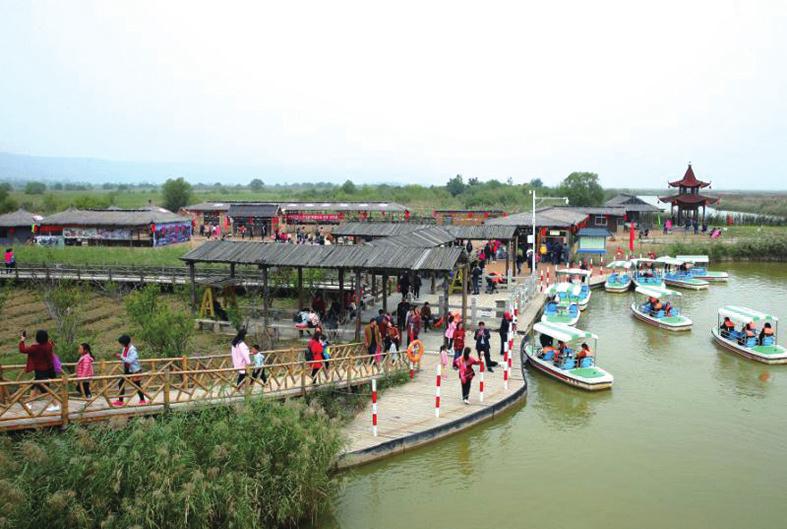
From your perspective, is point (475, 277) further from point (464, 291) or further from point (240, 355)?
point (240, 355)

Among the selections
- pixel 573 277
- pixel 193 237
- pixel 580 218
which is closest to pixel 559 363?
pixel 573 277

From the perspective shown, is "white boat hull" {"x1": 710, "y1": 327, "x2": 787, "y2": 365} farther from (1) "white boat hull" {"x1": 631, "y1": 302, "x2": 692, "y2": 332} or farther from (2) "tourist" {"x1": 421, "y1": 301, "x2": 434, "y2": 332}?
(2) "tourist" {"x1": 421, "y1": 301, "x2": 434, "y2": 332}

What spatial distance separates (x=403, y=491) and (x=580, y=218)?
35.9 metres

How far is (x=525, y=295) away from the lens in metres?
28.8

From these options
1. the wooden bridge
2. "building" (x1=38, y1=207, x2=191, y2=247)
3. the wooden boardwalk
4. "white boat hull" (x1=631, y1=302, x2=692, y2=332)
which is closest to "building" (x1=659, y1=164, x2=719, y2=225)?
"white boat hull" (x1=631, y1=302, x2=692, y2=332)

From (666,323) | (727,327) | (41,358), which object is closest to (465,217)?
(666,323)

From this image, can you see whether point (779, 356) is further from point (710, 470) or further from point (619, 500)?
point (619, 500)

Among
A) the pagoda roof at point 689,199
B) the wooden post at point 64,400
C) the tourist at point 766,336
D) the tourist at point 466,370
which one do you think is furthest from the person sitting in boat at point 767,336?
the pagoda roof at point 689,199

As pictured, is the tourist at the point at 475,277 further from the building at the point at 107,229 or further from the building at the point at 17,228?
the building at the point at 17,228

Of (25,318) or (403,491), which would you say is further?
(25,318)

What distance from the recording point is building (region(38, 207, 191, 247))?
163 ft

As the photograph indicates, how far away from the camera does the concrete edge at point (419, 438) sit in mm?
Answer: 13742

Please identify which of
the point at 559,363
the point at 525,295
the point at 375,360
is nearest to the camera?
the point at 375,360

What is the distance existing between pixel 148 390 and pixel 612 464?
10081mm
